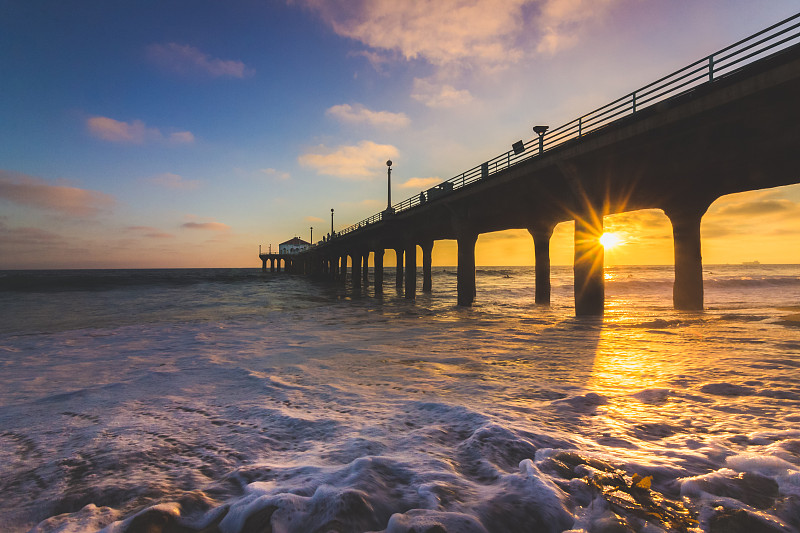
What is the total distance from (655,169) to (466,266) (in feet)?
41.0

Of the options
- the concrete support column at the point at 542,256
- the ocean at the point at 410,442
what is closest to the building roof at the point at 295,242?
the concrete support column at the point at 542,256

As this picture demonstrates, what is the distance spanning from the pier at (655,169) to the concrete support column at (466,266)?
0.07 metres

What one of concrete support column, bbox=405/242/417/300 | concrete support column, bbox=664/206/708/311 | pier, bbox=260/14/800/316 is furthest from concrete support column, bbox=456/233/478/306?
concrete support column, bbox=664/206/708/311

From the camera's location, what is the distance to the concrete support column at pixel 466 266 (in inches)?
976

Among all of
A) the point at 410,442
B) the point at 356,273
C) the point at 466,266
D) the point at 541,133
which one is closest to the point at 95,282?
the point at 356,273

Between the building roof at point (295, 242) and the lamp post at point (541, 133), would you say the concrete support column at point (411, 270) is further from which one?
the building roof at point (295, 242)

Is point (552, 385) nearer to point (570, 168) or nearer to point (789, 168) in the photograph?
point (570, 168)

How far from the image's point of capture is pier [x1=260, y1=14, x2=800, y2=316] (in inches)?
409

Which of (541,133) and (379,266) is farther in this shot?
(379,266)

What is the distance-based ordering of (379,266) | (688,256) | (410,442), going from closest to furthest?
(410,442) < (688,256) < (379,266)

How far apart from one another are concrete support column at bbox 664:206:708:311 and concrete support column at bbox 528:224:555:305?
7972mm

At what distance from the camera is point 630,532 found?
2516 millimetres

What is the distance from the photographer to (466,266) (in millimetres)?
24828

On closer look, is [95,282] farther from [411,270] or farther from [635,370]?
[635,370]
